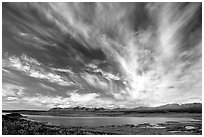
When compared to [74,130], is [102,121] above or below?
above

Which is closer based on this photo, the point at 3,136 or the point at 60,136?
the point at 3,136

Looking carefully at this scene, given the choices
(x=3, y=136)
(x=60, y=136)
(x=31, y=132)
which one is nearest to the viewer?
(x=3, y=136)

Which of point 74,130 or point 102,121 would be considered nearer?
point 74,130

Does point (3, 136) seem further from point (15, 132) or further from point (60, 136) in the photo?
point (60, 136)

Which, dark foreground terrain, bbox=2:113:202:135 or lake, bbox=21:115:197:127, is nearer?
dark foreground terrain, bbox=2:113:202:135

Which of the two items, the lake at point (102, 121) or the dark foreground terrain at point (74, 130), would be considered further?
the lake at point (102, 121)

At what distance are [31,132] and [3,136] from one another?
128 inches

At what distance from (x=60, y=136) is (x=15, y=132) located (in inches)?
196

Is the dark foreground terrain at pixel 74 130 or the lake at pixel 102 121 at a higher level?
the lake at pixel 102 121

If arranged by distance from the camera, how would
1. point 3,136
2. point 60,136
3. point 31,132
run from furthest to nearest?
point 31,132, point 60,136, point 3,136

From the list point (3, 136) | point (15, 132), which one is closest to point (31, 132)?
point (15, 132)

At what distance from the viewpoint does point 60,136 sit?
19.2 meters

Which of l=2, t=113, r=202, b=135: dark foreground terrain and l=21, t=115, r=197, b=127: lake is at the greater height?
l=21, t=115, r=197, b=127: lake

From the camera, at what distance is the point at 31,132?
68.4 feet
